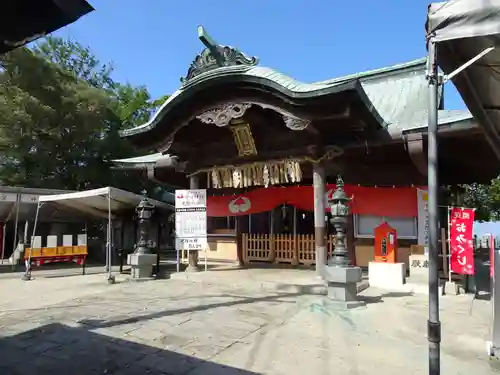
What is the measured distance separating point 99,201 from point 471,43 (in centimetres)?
1316

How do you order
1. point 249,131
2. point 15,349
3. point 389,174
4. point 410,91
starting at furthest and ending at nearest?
point 410,91, point 389,174, point 249,131, point 15,349

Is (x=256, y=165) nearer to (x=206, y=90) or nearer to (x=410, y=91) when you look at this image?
(x=206, y=90)

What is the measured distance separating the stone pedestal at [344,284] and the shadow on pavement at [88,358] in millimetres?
3469

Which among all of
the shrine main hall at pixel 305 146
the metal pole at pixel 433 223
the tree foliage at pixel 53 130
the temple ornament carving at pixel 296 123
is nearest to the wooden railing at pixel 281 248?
the shrine main hall at pixel 305 146

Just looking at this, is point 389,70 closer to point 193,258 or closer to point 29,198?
point 193,258

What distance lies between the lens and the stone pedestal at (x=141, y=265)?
1115 cm

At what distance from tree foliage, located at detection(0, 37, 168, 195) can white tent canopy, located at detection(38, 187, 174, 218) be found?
694cm

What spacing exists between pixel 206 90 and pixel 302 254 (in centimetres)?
653

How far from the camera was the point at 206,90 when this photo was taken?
33.3 ft

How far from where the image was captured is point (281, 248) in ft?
44.2

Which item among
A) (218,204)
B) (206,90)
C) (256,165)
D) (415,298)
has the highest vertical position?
(206,90)

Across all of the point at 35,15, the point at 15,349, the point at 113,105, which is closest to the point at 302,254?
the point at 15,349

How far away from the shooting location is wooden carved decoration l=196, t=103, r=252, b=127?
997 centimetres

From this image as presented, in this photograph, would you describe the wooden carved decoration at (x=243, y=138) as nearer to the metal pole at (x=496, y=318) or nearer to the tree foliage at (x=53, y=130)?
the metal pole at (x=496, y=318)
